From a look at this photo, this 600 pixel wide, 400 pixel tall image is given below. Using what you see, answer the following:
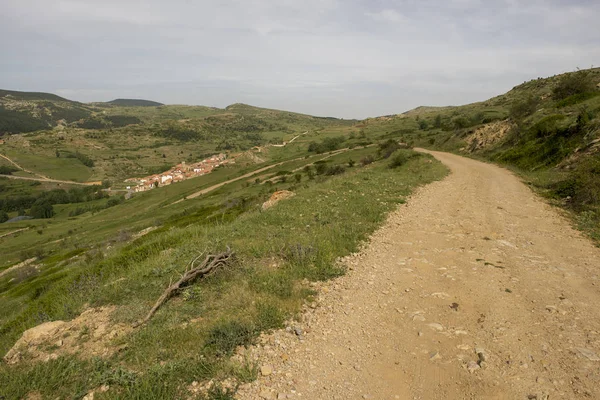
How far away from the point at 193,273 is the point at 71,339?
2.50 m

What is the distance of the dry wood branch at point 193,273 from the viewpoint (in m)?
6.54

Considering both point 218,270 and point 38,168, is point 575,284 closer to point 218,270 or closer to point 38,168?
point 218,270

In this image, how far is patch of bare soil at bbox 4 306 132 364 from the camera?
558 centimetres

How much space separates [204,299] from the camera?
689 cm

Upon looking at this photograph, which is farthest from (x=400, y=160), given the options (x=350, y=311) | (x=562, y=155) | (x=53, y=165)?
(x=53, y=165)

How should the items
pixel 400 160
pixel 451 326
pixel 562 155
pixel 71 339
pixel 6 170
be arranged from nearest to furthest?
pixel 451 326 < pixel 71 339 < pixel 562 155 < pixel 400 160 < pixel 6 170

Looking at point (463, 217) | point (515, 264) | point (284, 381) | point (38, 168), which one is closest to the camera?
point (284, 381)

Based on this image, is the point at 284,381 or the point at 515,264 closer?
the point at 284,381

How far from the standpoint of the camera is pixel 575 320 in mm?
5484

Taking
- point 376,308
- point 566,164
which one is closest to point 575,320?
point 376,308

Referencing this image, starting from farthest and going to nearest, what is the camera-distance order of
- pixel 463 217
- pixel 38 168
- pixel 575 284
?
pixel 38 168 → pixel 463 217 → pixel 575 284

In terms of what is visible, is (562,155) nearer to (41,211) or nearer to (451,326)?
(451,326)

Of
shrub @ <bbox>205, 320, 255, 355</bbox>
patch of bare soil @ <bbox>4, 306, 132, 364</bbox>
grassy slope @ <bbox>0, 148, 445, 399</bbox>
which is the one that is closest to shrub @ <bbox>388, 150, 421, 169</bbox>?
grassy slope @ <bbox>0, 148, 445, 399</bbox>

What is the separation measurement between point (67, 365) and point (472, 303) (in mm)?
7339
